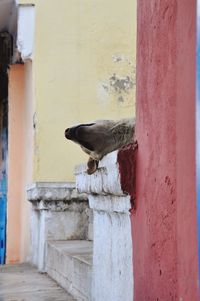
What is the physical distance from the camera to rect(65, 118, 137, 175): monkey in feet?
6.50

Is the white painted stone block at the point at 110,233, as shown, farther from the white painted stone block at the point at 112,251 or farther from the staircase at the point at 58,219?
the staircase at the point at 58,219

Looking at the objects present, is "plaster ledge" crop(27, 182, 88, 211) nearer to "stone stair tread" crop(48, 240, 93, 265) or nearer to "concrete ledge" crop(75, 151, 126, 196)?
"stone stair tread" crop(48, 240, 93, 265)

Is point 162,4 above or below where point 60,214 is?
above

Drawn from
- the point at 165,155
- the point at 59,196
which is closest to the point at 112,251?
the point at 165,155

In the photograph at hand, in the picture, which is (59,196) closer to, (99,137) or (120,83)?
(120,83)

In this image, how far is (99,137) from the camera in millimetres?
2039

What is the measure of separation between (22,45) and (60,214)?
4.24 ft

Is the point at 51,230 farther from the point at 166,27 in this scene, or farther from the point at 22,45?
the point at 166,27

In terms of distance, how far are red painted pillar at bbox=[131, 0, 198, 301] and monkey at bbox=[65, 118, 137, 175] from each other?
26cm

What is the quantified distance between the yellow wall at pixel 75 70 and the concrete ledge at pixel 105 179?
6.35 feet

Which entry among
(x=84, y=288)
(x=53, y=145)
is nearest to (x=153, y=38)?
(x=84, y=288)

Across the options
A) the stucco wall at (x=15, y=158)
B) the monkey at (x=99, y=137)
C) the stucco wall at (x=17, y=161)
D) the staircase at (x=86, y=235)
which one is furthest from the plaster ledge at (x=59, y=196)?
the monkey at (x=99, y=137)

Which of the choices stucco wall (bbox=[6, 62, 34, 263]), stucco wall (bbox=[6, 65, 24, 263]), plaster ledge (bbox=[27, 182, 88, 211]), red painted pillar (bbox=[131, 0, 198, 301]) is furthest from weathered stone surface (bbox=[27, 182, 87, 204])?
red painted pillar (bbox=[131, 0, 198, 301])

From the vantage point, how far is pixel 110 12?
4398mm
